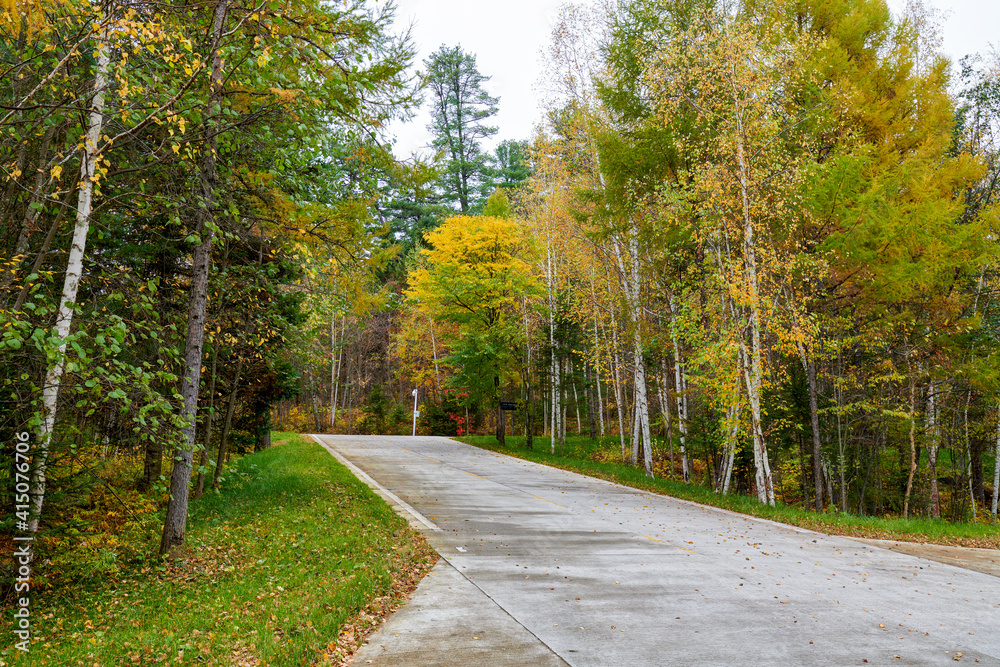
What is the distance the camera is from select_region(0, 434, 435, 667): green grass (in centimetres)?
532

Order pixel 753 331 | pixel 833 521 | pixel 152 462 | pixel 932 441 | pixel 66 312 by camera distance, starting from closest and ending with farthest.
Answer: pixel 66 312 → pixel 833 521 → pixel 152 462 → pixel 753 331 → pixel 932 441

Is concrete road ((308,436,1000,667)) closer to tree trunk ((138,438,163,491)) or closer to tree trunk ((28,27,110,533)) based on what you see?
tree trunk ((28,27,110,533))

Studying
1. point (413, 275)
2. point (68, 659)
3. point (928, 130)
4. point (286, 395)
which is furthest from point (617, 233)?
point (68, 659)

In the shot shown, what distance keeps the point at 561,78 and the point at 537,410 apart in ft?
67.8

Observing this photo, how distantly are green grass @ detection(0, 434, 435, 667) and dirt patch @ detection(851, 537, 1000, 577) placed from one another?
781cm

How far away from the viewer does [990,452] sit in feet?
88.4

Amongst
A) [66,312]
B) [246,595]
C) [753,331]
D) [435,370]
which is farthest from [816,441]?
[435,370]

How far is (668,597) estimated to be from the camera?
7039mm

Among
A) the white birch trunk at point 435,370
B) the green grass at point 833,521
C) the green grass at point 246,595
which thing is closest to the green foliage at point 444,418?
the white birch trunk at point 435,370

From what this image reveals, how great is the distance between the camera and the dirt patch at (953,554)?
31.3 feet

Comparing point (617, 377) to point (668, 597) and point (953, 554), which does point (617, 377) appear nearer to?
point (953, 554)

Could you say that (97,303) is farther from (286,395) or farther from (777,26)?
(777,26)

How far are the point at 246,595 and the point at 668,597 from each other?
459 cm

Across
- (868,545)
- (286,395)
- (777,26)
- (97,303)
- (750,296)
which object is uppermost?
(777,26)
